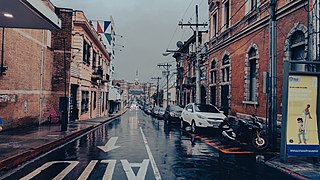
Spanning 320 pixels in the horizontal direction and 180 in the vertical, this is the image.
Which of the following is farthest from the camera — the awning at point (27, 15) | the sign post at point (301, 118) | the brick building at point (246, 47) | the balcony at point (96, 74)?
the balcony at point (96, 74)

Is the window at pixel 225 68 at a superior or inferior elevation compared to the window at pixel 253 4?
inferior

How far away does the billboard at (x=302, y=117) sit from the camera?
847cm

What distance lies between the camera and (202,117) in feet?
51.7

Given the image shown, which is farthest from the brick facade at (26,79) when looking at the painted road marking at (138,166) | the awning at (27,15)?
the painted road marking at (138,166)

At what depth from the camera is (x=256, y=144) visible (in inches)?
422

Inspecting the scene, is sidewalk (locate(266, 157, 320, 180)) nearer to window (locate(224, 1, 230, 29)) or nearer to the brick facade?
the brick facade

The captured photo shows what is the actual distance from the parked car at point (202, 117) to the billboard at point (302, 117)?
6544 mm

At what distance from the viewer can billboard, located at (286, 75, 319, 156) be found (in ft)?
27.8

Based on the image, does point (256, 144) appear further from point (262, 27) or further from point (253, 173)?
point (262, 27)

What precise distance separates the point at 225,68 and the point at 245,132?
40.6 ft

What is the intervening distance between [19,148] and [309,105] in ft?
29.9

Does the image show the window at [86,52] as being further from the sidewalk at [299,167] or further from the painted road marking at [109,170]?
the sidewalk at [299,167]

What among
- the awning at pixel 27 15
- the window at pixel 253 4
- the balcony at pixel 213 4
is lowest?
the awning at pixel 27 15

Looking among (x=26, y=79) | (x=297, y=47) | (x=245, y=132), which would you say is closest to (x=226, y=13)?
(x=297, y=47)
